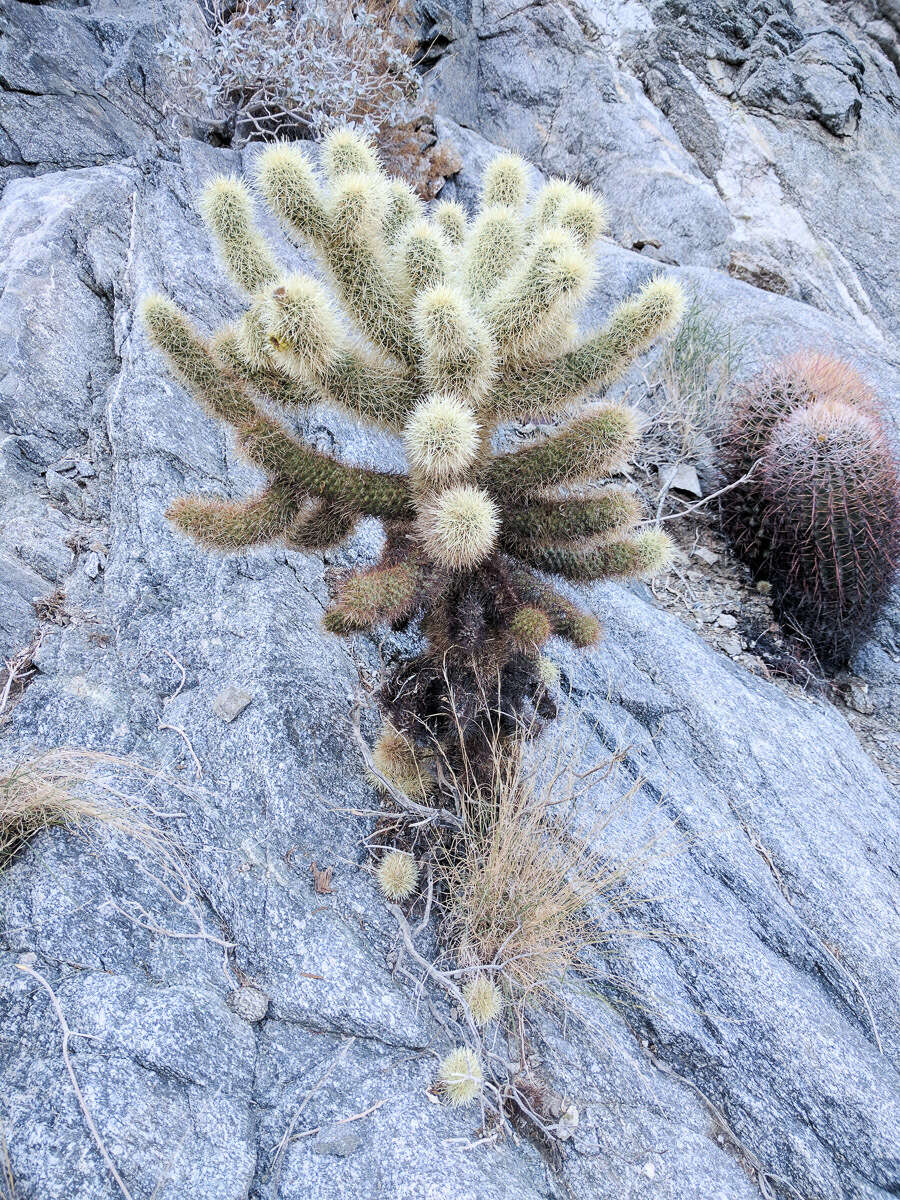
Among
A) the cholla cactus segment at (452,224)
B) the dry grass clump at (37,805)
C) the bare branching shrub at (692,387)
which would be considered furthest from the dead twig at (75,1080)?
the bare branching shrub at (692,387)

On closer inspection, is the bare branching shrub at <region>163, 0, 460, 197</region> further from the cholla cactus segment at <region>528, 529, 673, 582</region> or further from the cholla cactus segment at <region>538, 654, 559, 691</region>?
the cholla cactus segment at <region>538, 654, 559, 691</region>

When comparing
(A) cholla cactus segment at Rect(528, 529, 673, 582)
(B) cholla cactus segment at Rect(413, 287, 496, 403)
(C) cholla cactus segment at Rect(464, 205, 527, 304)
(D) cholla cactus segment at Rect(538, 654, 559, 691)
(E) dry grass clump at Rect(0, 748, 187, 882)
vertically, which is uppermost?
(C) cholla cactus segment at Rect(464, 205, 527, 304)

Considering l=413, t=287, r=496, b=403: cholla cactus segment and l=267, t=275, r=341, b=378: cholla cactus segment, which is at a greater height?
l=413, t=287, r=496, b=403: cholla cactus segment

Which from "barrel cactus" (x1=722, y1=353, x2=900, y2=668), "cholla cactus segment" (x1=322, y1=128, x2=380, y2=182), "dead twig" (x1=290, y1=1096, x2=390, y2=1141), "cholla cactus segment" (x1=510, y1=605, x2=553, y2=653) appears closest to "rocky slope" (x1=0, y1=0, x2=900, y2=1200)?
"dead twig" (x1=290, y1=1096, x2=390, y2=1141)

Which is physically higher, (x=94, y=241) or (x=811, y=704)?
(x=811, y=704)

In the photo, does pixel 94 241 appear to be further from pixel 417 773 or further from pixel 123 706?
pixel 417 773

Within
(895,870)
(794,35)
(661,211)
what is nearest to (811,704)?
(895,870)

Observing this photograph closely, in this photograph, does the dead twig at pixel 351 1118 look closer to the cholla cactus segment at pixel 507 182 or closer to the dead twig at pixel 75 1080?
the dead twig at pixel 75 1080
